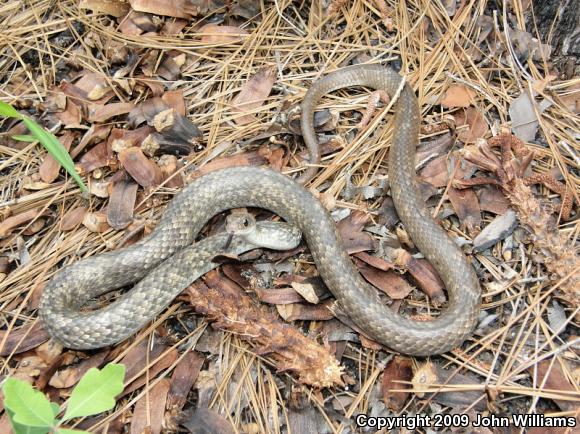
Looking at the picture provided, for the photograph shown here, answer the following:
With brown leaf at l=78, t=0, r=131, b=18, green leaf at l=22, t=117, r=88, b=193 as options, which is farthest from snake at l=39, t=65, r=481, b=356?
brown leaf at l=78, t=0, r=131, b=18

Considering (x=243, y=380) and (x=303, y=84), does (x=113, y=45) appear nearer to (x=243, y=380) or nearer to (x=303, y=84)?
(x=303, y=84)

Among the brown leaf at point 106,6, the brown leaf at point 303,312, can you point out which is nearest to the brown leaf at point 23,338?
the brown leaf at point 303,312

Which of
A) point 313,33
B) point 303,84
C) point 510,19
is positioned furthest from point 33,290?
point 510,19

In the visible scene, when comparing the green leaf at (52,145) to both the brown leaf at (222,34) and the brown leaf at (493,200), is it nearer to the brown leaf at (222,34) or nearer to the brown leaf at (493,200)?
the brown leaf at (222,34)

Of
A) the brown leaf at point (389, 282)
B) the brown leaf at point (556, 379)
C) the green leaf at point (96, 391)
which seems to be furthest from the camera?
the brown leaf at point (389, 282)

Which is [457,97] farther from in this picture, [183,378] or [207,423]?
[207,423]

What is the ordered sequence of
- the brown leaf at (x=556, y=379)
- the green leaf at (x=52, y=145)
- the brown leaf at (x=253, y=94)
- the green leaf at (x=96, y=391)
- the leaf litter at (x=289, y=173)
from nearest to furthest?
the green leaf at (x=96, y=391) → the brown leaf at (x=556, y=379) → the leaf litter at (x=289, y=173) → the green leaf at (x=52, y=145) → the brown leaf at (x=253, y=94)

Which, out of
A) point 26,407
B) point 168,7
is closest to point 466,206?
point 168,7

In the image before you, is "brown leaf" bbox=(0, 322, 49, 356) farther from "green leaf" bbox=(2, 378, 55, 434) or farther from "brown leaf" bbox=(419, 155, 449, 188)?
"brown leaf" bbox=(419, 155, 449, 188)
